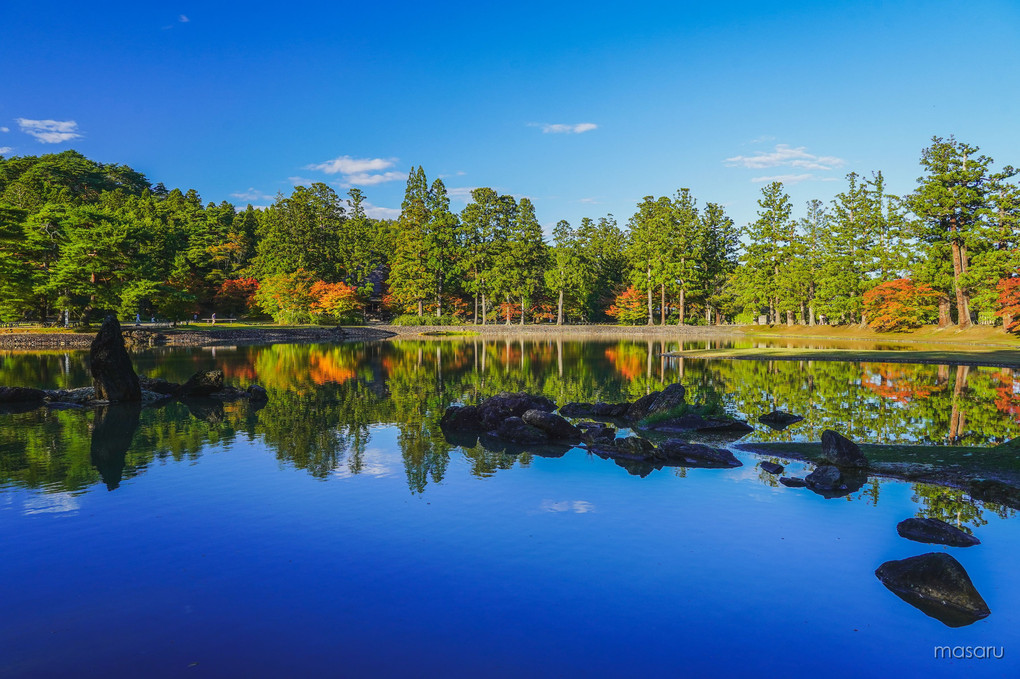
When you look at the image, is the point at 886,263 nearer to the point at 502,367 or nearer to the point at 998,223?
the point at 998,223

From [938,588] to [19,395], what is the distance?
26.0 meters

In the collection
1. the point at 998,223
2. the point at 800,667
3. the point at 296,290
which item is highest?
the point at 998,223

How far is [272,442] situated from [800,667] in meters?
13.2

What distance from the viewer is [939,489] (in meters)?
11.2

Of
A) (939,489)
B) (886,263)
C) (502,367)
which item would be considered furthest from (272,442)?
(886,263)

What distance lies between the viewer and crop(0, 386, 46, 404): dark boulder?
21297mm

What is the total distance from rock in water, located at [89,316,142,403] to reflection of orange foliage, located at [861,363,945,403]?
26.5m

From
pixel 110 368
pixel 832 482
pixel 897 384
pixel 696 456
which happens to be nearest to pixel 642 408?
pixel 696 456

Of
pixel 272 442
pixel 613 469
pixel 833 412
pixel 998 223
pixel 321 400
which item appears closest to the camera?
pixel 613 469

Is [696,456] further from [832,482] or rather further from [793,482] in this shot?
[832,482]

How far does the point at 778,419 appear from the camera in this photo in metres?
17.3

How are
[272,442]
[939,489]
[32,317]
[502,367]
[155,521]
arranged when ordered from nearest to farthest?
[155,521], [939,489], [272,442], [502,367], [32,317]

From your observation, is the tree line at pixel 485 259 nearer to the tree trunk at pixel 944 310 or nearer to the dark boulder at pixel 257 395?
the tree trunk at pixel 944 310

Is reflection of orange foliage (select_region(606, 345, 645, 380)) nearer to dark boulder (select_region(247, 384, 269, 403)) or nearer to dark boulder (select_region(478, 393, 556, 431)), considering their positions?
dark boulder (select_region(478, 393, 556, 431))
